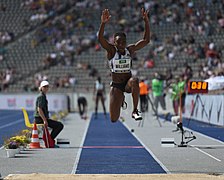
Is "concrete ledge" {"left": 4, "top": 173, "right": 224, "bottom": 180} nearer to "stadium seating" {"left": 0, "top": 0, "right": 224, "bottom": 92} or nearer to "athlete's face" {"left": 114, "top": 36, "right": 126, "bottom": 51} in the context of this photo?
"athlete's face" {"left": 114, "top": 36, "right": 126, "bottom": 51}

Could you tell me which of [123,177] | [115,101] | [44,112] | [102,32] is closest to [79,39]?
[44,112]

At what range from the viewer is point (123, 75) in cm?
1157

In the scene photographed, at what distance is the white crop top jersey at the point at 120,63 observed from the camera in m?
11.4

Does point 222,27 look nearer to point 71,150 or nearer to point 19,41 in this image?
point 19,41

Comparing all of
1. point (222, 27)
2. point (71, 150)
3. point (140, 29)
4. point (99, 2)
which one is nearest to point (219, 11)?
point (222, 27)

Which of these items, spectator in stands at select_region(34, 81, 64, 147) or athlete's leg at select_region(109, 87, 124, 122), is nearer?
athlete's leg at select_region(109, 87, 124, 122)

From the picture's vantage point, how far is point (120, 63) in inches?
449

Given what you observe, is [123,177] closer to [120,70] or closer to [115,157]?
[120,70]

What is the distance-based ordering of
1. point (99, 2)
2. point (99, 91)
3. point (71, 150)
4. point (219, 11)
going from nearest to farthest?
1. point (71, 150)
2. point (99, 91)
3. point (219, 11)
4. point (99, 2)

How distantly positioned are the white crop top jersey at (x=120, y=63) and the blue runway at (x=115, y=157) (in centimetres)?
159

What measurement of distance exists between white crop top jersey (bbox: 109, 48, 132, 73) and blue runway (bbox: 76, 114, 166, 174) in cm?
159

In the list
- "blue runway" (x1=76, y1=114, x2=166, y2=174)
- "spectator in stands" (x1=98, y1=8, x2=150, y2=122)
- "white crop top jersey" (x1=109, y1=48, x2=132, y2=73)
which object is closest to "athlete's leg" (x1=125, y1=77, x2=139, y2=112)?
"spectator in stands" (x1=98, y1=8, x2=150, y2=122)

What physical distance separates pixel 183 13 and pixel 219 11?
7.28ft

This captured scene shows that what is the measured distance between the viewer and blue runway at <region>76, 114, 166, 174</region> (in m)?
10.8
